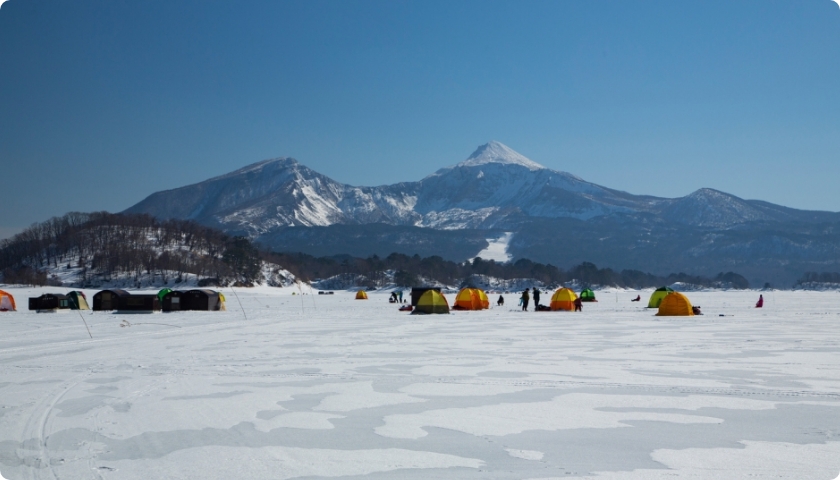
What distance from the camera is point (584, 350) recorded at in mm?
18062

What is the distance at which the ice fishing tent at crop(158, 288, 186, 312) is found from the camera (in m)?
45.3

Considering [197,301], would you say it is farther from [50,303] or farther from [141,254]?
[141,254]

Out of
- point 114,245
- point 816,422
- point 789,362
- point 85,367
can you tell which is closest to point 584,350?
point 789,362

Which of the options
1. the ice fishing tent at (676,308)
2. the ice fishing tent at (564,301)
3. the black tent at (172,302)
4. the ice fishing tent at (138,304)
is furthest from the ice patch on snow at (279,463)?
the black tent at (172,302)

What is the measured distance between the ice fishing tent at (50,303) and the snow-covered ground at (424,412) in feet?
91.4

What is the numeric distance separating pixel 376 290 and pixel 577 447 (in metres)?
138

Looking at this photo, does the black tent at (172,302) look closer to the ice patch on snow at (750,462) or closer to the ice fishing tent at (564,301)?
the ice fishing tent at (564,301)

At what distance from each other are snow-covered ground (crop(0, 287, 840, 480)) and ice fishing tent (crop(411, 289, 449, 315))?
19937 millimetres

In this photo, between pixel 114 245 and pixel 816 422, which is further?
pixel 114 245

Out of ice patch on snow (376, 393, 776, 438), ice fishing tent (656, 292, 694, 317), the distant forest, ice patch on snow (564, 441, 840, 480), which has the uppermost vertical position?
the distant forest

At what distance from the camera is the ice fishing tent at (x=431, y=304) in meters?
38.9

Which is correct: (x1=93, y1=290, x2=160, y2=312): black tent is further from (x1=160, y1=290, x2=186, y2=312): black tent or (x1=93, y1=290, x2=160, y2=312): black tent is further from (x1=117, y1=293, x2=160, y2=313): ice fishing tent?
(x1=160, y1=290, x2=186, y2=312): black tent

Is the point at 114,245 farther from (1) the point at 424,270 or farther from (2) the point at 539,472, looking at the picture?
(2) the point at 539,472

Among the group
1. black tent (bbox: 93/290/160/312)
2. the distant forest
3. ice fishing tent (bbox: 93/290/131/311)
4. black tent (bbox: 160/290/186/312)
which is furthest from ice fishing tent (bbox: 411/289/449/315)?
the distant forest
